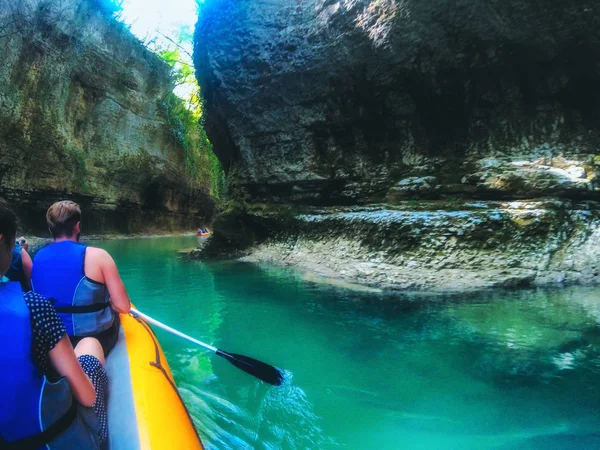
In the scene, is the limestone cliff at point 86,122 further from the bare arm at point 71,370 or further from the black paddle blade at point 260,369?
the bare arm at point 71,370

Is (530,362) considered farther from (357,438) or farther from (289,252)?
(289,252)

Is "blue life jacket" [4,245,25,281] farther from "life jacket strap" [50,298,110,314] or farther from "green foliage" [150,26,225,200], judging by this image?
"green foliage" [150,26,225,200]

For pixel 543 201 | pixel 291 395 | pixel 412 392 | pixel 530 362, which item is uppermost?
pixel 543 201

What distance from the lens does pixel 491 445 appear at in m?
2.05

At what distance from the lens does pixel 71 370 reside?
1102mm

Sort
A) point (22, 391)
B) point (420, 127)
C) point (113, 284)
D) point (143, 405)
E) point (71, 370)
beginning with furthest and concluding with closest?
point (420, 127), point (113, 284), point (143, 405), point (71, 370), point (22, 391)

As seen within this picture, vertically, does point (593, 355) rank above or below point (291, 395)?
above

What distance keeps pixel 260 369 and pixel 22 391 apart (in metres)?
2.05

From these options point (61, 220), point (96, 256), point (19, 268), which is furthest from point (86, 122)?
point (96, 256)

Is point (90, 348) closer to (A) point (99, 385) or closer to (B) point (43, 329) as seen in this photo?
(A) point (99, 385)

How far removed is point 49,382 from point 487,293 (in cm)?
545

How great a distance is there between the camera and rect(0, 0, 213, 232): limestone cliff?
13367 millimetres

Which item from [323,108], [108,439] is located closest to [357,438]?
[108,439]

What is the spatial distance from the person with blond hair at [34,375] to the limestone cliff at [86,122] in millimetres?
15549
